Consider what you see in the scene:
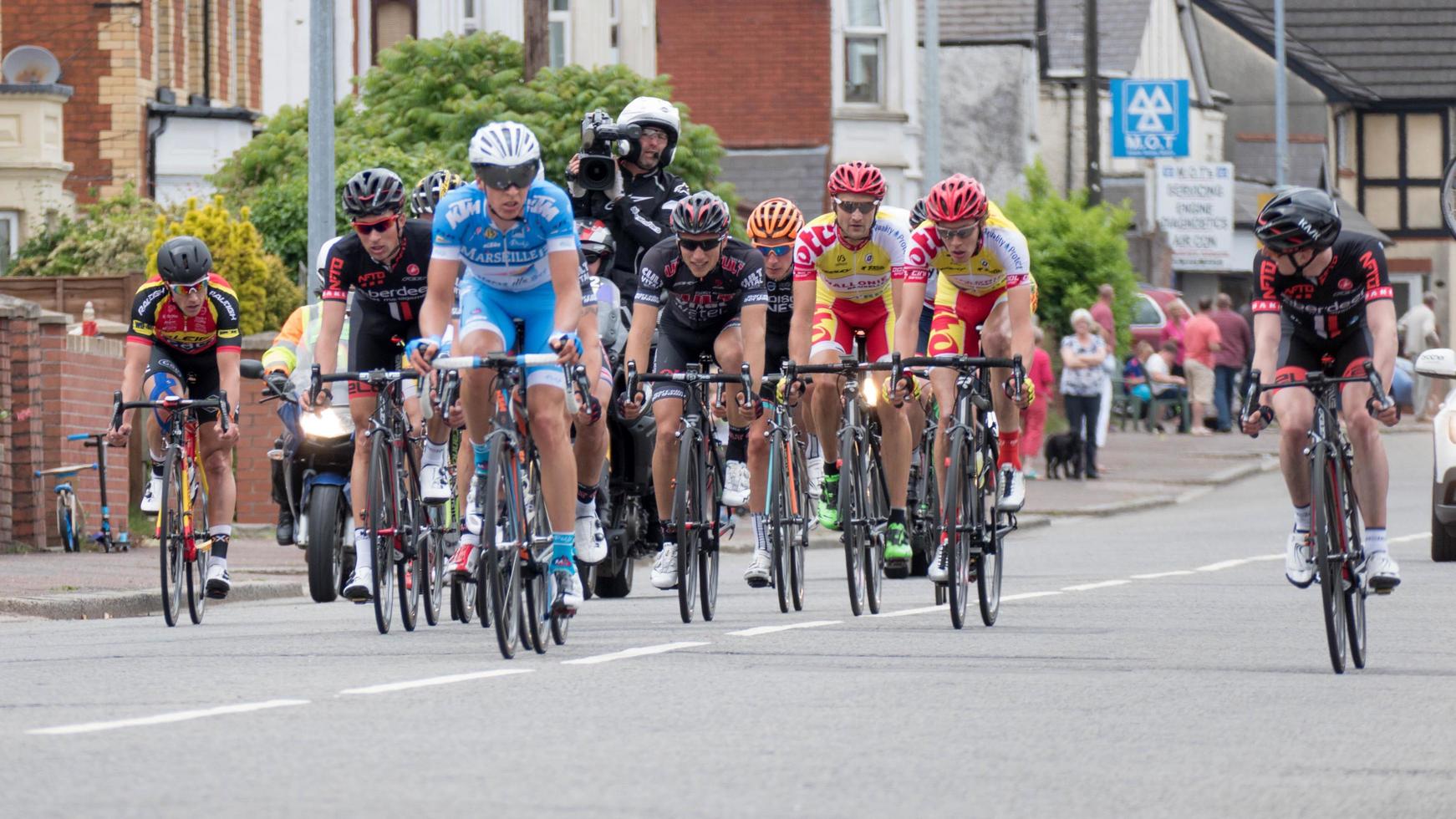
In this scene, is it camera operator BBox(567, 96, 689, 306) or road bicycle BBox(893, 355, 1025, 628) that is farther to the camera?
camera operator BBox(567, 96, 689, 306)

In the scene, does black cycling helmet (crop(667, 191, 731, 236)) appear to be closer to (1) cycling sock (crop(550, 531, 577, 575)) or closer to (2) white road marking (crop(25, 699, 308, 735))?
(1) cycling sock (crop(550, 531, 577, 575))

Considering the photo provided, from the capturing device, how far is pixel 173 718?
8883 mm

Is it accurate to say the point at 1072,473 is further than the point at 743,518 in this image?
Yes

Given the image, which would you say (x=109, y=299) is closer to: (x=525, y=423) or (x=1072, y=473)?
(x=1072, y=473)

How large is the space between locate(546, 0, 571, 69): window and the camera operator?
25.3 metres

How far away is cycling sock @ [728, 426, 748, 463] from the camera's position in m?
14.1

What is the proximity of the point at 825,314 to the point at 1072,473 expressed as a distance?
18.2m

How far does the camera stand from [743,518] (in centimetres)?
2655

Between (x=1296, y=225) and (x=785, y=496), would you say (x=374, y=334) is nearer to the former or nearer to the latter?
(x=785, y=496)

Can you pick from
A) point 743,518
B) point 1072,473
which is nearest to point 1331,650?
point 743,518

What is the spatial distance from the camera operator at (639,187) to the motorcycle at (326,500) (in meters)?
1.74

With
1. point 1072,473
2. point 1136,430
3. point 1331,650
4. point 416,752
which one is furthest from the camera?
point 1136,430

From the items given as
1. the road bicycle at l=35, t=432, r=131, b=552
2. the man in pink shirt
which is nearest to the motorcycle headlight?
the road bicycle at l=35, t=432, r=131, b=552

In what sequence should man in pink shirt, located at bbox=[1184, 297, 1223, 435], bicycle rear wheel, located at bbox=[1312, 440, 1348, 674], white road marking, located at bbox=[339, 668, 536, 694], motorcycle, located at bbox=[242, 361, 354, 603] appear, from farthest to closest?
man in pink shirt, located at bbox=[1184, 297, 1223, 435], motorcycle, located at bbox=[242, 361, 354, 603], bicycle rear wheel, located at bbox=[1312, 440, 1348, 674], white road marking, located at bbox=[339, 668, 536, 694]
